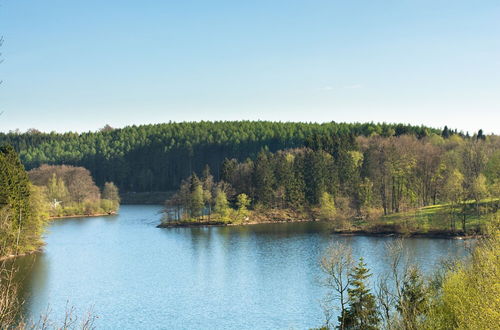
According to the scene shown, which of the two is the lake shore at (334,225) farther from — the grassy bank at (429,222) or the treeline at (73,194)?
the treeline at (73,194)

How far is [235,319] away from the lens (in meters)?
42.0

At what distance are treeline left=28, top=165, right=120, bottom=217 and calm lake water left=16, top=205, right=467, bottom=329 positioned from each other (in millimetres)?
37863

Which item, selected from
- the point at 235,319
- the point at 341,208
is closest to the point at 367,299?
the point at 235,319

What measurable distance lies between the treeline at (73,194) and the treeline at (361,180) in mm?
31629

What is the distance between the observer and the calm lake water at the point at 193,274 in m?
43.3

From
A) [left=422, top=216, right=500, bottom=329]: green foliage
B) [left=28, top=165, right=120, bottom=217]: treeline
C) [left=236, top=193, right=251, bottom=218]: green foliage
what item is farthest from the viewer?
[left=28, top=165, right=120, bottom=217]: treeline

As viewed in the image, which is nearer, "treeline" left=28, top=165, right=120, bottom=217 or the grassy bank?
the grassy bank

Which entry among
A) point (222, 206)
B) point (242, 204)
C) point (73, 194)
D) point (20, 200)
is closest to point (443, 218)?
point (242, 204)

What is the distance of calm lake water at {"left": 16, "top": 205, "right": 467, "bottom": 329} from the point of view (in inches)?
1705

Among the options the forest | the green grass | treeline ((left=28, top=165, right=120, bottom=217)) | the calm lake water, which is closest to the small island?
Result: the green grass

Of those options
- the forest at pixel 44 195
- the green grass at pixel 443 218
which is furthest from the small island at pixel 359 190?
the forest at pixel 44 195

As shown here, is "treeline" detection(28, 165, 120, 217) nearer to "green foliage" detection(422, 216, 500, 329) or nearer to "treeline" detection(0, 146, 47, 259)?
"treeline" detection(0, 146, 47, 259)

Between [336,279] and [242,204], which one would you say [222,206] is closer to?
[242,204]

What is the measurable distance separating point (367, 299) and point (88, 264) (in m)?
44.2
